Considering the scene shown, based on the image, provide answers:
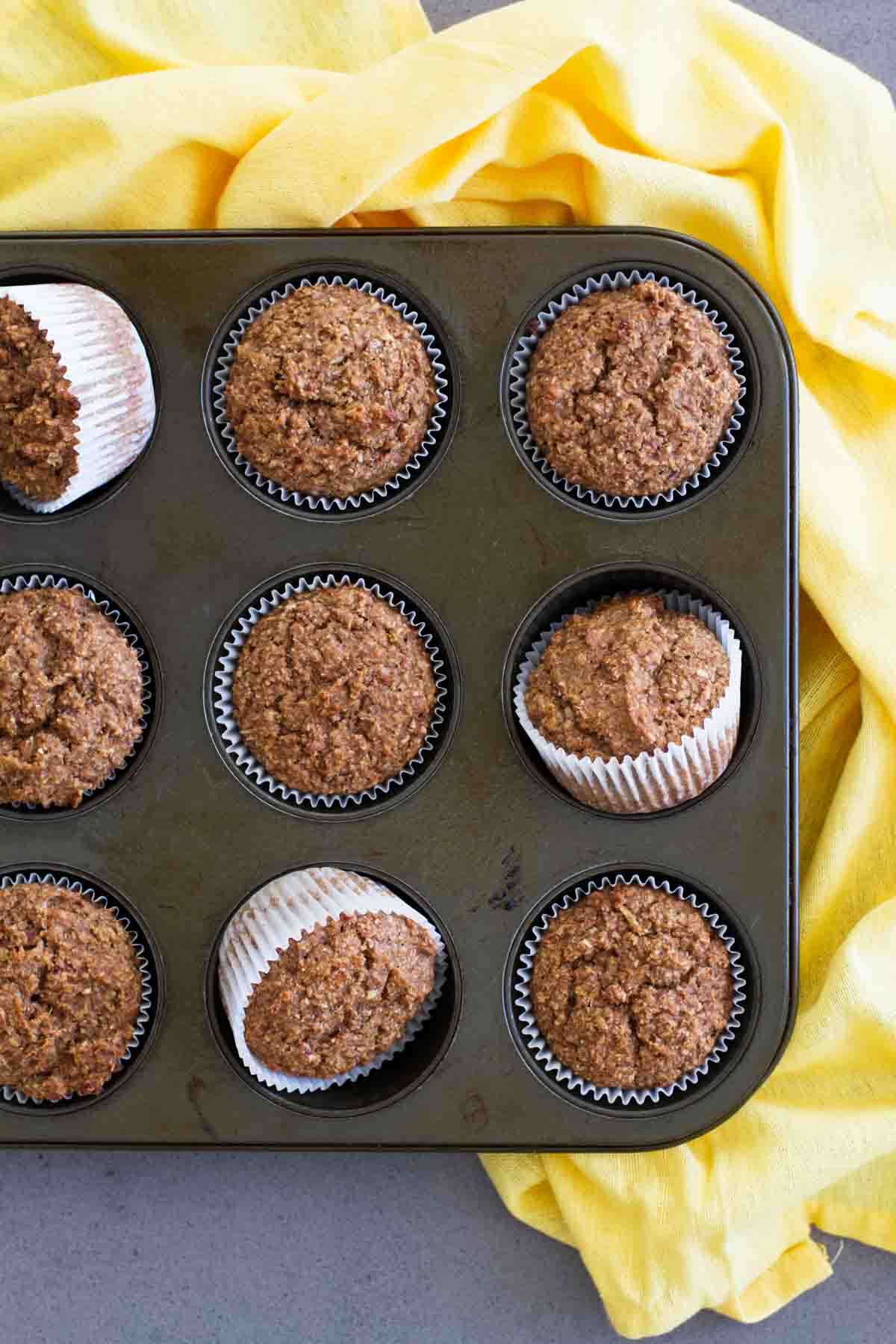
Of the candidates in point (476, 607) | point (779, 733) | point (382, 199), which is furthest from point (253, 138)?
point (779, 733)

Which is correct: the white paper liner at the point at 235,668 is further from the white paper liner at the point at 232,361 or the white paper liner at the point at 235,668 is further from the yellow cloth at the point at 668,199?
the yellow cloth at the point at 668,199

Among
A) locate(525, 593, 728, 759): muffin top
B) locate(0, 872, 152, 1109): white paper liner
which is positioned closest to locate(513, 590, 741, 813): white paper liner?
locate(525, 593, 728, 759): muffin top

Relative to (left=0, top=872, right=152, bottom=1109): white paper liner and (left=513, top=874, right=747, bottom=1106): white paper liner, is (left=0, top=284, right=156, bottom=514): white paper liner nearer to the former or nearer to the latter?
(left=0, top=872, right=152, bottom=1109): white paper liner

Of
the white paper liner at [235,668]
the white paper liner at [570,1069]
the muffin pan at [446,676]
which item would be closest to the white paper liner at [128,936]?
the muffin pan at [446,676]

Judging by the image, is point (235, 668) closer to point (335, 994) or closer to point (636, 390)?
point (335, 994)

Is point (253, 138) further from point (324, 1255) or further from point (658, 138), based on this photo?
point (324, 1255)

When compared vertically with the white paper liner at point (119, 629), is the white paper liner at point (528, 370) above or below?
above

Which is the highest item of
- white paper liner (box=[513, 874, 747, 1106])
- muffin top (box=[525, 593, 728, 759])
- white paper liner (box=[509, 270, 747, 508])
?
white paper liner (box=[509, 270, 747, 508])
